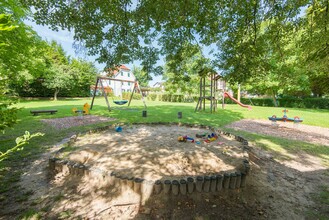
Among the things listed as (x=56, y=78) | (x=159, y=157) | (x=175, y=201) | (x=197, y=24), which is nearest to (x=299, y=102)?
(x=197, y=24)

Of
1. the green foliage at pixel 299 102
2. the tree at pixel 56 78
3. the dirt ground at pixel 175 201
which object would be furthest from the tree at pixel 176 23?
the tree at pixel 56 78

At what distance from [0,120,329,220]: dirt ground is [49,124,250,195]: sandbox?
130 millimetres

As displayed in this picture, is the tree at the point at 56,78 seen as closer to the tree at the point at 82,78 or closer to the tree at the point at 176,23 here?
the tree at the point at 82,78

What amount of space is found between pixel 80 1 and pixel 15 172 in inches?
145

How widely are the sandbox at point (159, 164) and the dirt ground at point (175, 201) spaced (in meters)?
0.13

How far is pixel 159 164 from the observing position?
2.96 m

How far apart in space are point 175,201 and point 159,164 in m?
0.82

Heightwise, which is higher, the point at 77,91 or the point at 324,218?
the point at 77,91

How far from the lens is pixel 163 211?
205 cm

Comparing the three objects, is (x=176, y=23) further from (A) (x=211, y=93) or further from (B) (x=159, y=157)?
(A) (x=211, y=93)

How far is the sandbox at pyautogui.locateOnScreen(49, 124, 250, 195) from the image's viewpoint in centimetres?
237

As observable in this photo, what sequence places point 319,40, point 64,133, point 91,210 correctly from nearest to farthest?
1. point 91,210
2. point 319,40
3. point 64,133

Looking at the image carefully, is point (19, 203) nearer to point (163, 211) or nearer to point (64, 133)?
point (163, 211)

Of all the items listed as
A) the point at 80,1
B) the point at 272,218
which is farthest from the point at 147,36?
the point at 272,218
